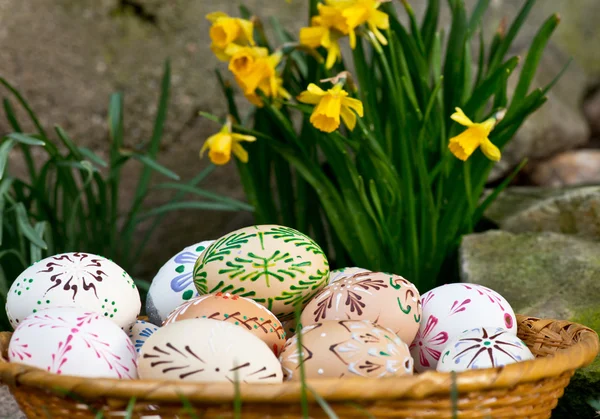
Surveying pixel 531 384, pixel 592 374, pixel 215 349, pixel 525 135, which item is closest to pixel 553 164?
pixel 525 135

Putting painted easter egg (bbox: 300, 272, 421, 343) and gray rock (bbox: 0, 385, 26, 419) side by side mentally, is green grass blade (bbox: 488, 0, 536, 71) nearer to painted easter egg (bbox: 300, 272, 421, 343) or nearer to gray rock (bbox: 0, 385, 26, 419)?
painted easter egg (bbox: 300, 272, 421, 343)

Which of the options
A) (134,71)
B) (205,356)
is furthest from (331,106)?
(134,71)

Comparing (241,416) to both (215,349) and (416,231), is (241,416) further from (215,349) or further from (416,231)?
(416,231)

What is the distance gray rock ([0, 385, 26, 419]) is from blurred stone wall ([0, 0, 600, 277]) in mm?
1054

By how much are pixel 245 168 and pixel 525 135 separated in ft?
3.81

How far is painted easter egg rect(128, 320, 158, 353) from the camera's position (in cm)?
109

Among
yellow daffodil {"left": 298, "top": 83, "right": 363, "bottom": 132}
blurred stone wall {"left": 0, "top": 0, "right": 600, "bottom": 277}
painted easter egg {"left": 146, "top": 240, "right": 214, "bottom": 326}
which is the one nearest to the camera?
painted easter egg {"left": 146, "top": 240, "right": 214, "bottom": 326}

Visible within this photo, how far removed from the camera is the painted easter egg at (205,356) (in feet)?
2.75

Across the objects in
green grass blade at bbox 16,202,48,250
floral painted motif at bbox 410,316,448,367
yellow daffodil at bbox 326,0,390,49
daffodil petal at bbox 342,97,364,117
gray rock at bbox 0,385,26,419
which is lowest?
gray rock at bbox 0,385,26,419

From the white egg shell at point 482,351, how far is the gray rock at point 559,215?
0.89m

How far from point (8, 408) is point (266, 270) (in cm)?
56

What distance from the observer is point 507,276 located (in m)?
1.56


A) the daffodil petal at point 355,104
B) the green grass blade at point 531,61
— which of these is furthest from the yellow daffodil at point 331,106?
the green grass blade at point 531,61

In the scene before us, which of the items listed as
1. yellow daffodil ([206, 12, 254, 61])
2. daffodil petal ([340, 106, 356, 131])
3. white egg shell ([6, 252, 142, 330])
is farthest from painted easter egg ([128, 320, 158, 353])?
yellow daffodil ([206, 12, 254, 61])
